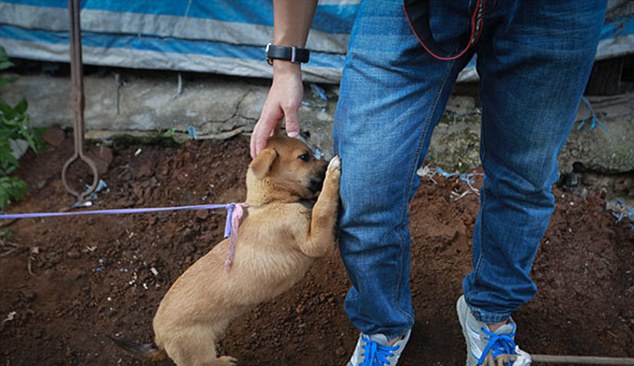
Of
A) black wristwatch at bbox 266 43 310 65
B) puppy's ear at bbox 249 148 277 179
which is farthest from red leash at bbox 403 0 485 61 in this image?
puppy's ear at bbox 249 148 277 179

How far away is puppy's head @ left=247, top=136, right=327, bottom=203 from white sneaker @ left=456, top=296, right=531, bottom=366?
1.07 metres

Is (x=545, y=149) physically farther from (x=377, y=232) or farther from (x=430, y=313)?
(x=430, y=313)

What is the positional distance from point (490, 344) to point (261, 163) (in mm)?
1426

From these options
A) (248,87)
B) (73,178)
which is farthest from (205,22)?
(73,178)

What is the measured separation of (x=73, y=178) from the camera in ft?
14.2

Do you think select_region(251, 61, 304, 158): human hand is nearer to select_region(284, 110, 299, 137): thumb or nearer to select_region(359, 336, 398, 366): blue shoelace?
select_region(284, 110, 299, 137): thumb

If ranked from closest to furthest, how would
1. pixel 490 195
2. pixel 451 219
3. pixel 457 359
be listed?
pixel 490 195
pixel 457 359
pixel 451 219

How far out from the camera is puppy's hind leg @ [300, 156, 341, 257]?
7.49ft

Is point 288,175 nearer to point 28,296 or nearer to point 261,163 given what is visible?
point 261,163

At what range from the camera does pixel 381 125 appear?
1.96m

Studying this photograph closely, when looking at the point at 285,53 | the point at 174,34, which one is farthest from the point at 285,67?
the point at 174,34

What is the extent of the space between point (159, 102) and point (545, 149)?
352 centimetres

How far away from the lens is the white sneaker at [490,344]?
8.39 ft

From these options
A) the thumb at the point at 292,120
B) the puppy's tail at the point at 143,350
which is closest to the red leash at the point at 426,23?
the thumb at the point at 292,120
